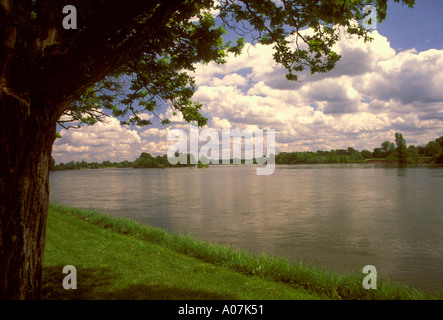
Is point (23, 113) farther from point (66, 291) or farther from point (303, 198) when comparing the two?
point (303, 198)

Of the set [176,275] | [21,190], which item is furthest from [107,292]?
[21,190]

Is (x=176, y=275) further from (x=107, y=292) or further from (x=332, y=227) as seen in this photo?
(x=332, y=227)

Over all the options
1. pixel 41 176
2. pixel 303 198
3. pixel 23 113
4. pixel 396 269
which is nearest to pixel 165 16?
pixel 23 113

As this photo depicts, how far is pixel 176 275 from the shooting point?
841 centimetres

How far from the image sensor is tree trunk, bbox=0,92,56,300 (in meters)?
4.21

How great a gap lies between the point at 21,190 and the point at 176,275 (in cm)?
520

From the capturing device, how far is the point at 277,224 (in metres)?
22.9

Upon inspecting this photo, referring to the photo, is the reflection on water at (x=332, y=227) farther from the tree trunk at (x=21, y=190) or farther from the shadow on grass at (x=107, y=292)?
the tree trunk at (x=21, y=190)

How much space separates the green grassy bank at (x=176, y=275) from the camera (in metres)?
7.02

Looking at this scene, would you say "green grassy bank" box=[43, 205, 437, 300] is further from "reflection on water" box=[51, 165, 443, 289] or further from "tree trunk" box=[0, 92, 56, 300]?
"reflection on water" box=[51, 165, 443, 289]
